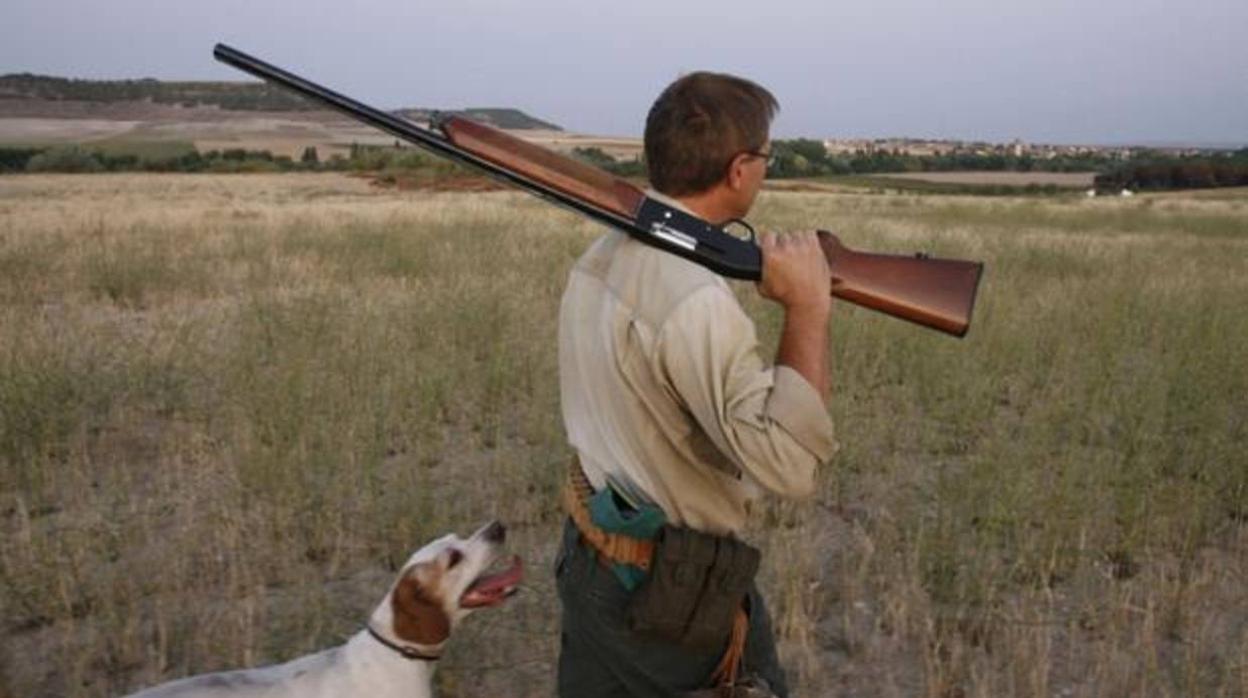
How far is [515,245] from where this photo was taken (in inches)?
537

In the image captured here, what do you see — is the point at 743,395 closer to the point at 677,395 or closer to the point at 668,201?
the point at 677,395

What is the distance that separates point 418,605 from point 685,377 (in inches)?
52.3

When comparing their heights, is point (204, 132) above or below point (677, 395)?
above

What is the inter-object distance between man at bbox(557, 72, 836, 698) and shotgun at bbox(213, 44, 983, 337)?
0.04m

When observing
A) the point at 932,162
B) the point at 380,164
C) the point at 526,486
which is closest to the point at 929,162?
the point at 932,162

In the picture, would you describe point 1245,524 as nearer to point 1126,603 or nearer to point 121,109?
point 1126,603

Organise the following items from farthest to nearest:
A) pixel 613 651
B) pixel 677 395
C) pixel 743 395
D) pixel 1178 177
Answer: pixel 1178 177, pixel 613 651, pixel 677 395, pixel 743 395

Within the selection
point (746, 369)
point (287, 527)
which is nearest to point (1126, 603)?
point (746, 369)

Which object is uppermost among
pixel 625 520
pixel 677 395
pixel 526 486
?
pixel 677 395

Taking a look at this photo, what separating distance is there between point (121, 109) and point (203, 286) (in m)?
28.5

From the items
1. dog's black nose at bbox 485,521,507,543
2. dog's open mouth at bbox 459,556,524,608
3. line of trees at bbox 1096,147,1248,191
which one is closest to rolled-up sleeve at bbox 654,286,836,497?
dog's open mouth at bbox 459,556,524,608

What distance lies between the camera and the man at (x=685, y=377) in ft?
6.30

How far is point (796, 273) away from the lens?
2068 mm

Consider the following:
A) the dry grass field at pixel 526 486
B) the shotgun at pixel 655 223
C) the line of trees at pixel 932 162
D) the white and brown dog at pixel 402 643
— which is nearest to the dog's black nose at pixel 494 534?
the white and brown dog at pixel 402 643
